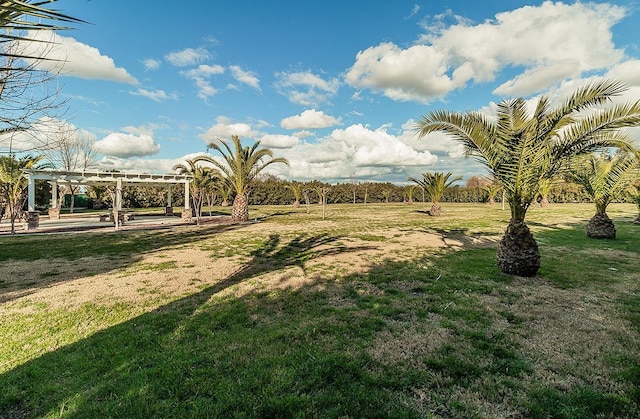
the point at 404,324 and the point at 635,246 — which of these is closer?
the point at 404,324

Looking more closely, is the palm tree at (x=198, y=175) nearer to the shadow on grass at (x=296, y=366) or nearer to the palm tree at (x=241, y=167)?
the palm tree at (x=241, y=167)

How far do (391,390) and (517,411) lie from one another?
0.94m

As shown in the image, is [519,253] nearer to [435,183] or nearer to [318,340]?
[318,340]

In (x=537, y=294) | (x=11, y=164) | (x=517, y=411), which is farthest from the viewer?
(x=11, y=164)

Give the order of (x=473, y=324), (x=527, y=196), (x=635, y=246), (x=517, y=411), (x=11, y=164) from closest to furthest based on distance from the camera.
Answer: (x=517, y=411) < (x=473, y=324) < (x=527, y=196) < (x=635, y=246) < (x=11, y=164)

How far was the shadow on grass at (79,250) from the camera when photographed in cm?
577

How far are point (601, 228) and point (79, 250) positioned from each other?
17050 mm

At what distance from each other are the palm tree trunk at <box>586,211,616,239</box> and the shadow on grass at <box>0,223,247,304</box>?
14.2 metres

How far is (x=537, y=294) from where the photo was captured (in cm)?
509

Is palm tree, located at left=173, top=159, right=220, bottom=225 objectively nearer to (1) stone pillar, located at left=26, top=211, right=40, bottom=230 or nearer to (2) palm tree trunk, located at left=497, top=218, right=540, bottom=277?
Result: (1) stone pillar, located at left=26, top=211, right=40, bottom=230

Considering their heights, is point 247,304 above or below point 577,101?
below

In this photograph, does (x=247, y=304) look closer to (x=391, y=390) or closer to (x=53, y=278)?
(x=391, y=390)

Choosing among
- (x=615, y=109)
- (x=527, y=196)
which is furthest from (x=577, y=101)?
(x=527, y=196)

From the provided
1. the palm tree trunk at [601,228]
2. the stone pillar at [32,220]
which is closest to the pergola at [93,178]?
the stone pillar at [32,220]
